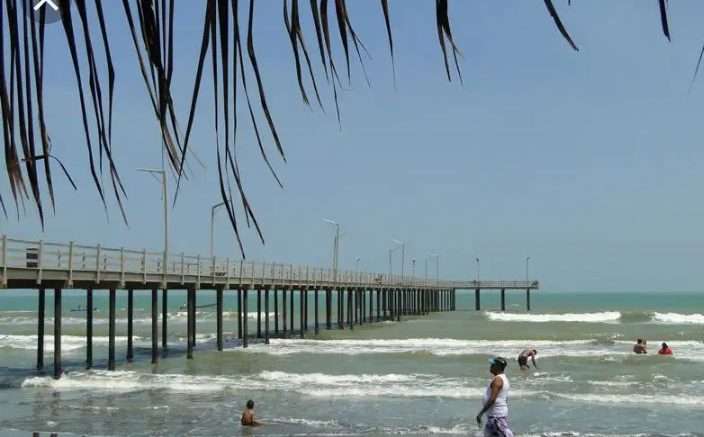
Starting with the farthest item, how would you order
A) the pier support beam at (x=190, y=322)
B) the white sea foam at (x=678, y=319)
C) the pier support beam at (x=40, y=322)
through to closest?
the white sea foam at (x=678, y=319) < the pier support beam at (x=190, y=322) < the pier support beam at (x=40, y=322)

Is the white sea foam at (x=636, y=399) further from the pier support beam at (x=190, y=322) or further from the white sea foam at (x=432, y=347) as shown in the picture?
the pier support beam at (x=190, y=322)

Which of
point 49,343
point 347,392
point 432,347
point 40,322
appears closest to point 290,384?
point 347,392

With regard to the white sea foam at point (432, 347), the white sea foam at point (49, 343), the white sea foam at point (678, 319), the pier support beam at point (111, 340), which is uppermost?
the pier support beam at point (111, 340)

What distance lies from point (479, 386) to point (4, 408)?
11162 millimetres

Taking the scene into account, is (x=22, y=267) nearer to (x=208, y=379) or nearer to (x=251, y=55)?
(x=208, y=379)

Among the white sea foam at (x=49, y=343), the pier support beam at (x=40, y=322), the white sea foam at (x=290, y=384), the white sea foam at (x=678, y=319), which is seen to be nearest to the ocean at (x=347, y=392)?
the white sea foam at (x=290, y=384)

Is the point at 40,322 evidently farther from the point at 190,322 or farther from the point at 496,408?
the point at 496,408

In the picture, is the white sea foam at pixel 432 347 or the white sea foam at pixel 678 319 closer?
the white sea foam at pixel 432 347

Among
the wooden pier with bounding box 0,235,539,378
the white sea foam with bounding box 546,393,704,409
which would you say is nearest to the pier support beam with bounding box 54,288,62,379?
the wooden pier with bounding box 0,235,539,378

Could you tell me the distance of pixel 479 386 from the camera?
23.6 m

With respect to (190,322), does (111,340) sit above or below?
below

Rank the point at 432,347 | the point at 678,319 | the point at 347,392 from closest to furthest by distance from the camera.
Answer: the point at 347,392, the point at 432,347, the point at 678,319

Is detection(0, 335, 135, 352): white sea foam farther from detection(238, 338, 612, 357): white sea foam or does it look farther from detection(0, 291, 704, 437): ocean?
detection(238, 338, 612, 357): white sea foam

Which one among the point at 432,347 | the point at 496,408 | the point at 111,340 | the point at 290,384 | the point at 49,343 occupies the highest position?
the point at 496,408
